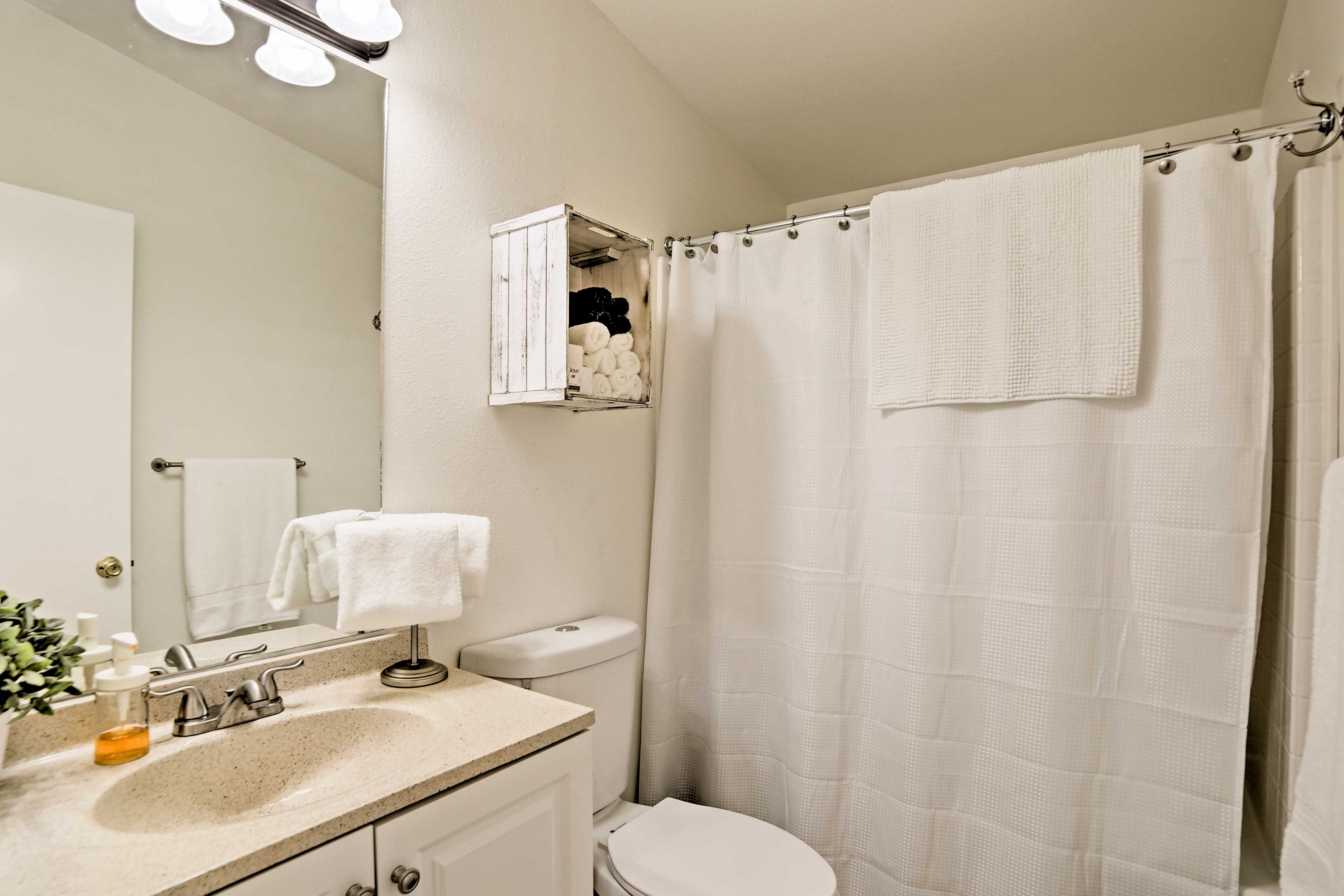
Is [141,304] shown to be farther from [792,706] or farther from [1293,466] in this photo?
[1293,466]

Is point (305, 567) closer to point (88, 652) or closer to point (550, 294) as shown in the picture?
point (88, 652)

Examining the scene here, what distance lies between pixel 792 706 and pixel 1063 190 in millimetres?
1419

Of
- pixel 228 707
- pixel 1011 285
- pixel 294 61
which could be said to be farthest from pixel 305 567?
pixel 1011 285

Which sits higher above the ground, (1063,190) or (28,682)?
(1063,190)

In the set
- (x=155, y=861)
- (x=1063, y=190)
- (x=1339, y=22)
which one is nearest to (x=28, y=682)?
(x=155, y=861)

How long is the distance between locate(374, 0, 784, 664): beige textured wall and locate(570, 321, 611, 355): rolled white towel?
214mm

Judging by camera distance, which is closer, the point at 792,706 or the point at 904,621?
the point at 904,621

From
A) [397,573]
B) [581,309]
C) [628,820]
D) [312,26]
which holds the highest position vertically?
[312,26]

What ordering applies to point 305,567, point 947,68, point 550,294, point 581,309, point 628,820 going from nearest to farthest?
1. point 305,567
2. point 550,294
3. point 581,309
4. point 628,820
5. point 947,68

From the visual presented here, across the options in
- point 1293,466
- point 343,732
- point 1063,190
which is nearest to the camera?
point 343,732

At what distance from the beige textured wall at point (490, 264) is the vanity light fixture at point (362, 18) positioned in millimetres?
104

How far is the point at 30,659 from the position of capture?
0.78 metres

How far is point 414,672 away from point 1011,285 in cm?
150

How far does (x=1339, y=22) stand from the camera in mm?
1205
